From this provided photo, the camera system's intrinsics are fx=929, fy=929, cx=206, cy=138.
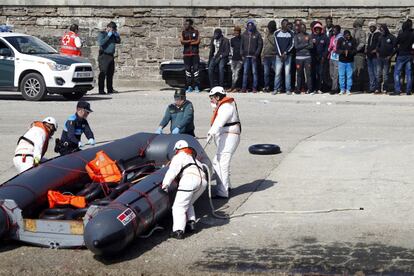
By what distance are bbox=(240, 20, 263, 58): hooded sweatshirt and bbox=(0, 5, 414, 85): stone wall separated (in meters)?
1.77

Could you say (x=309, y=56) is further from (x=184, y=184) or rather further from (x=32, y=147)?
(x=184, y=184)

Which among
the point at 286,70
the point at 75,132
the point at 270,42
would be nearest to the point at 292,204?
the point at 75,132

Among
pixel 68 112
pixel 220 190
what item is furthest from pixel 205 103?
pixel 220 190

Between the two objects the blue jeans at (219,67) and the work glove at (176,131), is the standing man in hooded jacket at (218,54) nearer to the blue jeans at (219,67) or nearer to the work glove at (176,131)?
the blue jeans at (219,67)

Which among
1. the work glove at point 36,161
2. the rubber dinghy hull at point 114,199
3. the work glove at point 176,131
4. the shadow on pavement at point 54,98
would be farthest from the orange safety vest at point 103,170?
the shadow on pavement at point 54,98

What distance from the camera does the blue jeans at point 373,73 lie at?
82.2ft

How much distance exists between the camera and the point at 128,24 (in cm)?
2845

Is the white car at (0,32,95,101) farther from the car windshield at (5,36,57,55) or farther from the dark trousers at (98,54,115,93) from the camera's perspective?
the dark trousers at (98,54,115,93)

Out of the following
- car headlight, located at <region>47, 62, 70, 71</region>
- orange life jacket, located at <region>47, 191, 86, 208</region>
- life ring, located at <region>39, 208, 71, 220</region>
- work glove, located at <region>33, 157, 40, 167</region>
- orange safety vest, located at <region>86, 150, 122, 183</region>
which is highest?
car headlight, located at <region>47, 62, 70, 71</region>

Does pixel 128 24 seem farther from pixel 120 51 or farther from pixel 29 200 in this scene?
pixel 29 200

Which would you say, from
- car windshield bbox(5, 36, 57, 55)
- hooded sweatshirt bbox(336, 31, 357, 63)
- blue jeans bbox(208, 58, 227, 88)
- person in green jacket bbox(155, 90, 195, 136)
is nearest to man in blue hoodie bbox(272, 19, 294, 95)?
hooded sweatshirt bbox(336, 31, 357, 63)

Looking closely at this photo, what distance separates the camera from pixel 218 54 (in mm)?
26156

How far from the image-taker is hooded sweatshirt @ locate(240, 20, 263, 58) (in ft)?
83.7

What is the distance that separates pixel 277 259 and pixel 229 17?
18097 mm
